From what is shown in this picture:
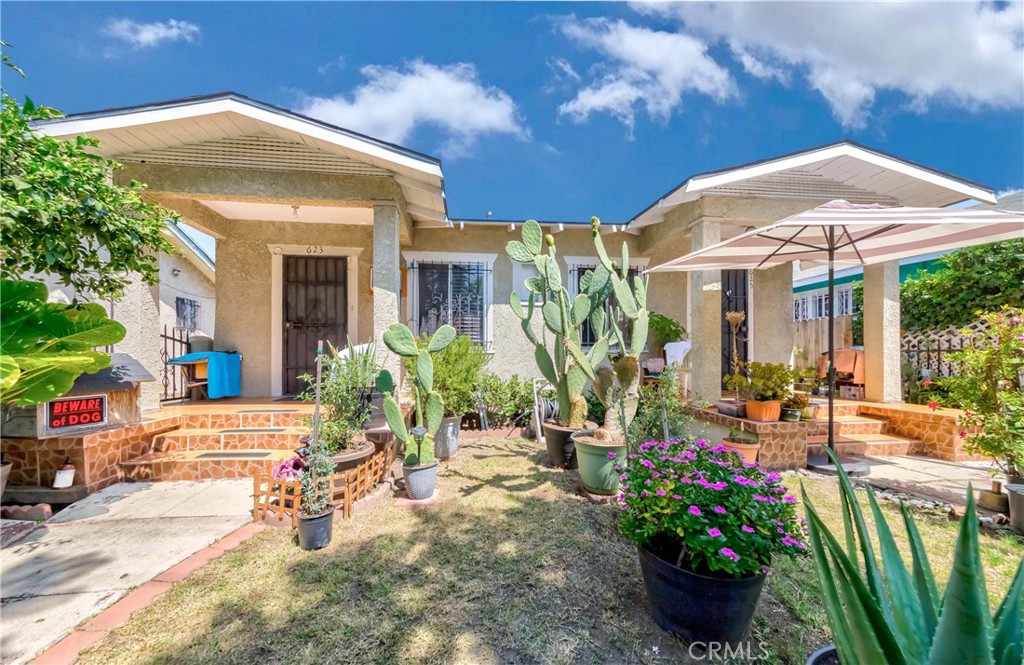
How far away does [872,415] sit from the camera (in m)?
5.69

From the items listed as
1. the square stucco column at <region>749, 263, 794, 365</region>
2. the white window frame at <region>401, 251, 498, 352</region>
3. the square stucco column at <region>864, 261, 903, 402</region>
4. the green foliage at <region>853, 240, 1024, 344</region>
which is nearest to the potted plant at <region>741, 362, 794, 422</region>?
the square stucco column at <region>864, 261, 903, 402</region>

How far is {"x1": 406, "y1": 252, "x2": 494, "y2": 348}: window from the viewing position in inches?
285

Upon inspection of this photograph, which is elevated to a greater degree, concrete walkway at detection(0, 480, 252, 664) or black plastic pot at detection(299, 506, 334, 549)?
black plastic pot at detection(299, 506, 334, 549)

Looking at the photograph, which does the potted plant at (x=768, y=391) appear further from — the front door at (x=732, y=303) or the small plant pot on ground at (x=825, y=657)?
the small plant pot on ground at (x=825, y=657)

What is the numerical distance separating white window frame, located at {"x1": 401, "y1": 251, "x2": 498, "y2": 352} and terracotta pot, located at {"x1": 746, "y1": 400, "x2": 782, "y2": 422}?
4214mm

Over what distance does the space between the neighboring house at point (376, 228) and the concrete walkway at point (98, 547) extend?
195 centimetres

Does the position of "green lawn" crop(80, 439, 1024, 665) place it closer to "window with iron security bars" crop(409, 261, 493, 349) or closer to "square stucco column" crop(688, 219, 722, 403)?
"square stucco column" crop(688, 219, 722, 403)

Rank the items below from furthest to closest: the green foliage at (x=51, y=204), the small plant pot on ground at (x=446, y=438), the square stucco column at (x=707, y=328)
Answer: the square stucco column at (x=707, y=328) → the small plant pot on ground at (x=446, y=438) → the green foliage at (x=51, y=204)

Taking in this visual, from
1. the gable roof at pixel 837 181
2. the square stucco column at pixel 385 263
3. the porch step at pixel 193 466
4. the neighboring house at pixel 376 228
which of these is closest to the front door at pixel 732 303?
the neighboring house at pixel 376 228

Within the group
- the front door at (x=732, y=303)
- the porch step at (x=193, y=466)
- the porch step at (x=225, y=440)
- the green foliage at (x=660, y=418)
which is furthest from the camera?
the front door at (x=732, y=303)

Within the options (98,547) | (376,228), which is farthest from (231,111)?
(98,547)

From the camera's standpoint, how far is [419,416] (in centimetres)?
388

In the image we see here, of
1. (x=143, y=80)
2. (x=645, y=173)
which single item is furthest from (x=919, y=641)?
(x=645, y=173)

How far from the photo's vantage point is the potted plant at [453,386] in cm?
496
